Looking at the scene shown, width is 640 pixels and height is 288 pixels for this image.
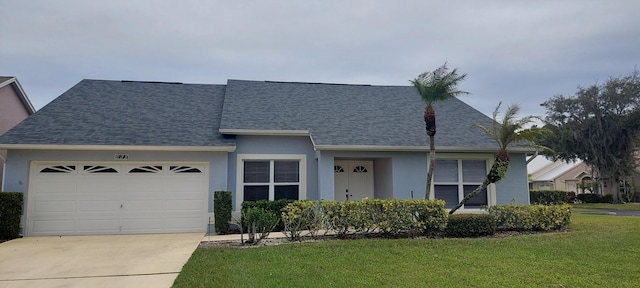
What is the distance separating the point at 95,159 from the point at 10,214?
2.52m

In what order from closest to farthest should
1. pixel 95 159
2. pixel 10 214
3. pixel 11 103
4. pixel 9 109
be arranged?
pixel 10 214 < pixel 95 159 < pixel 9 109 < pixel 11 103

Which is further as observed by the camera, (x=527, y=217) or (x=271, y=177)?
(x=271, y=177)

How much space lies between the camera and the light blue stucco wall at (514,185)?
13.5 metres

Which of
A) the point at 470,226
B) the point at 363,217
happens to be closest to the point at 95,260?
the point at 363,217

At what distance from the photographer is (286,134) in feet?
43.5

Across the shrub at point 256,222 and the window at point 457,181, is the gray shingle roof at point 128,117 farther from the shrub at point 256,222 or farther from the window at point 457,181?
the window at point 457,181

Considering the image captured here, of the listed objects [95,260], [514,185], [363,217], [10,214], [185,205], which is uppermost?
[514,185]

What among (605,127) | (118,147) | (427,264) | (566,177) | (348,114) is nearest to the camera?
(427,264)

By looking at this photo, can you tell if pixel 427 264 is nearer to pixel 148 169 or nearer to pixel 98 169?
pixel 148 169

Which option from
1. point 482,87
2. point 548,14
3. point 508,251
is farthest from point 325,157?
point 482,87

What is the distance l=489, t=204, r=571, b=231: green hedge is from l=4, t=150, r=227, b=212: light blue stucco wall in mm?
8270

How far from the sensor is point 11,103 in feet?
56.5

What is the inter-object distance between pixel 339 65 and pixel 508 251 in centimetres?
1295

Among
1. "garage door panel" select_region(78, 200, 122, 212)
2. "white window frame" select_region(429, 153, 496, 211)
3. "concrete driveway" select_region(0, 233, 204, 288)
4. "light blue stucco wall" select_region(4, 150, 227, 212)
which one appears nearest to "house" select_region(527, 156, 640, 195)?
Answer: "white window frame" select_region(429, 153, 496, 211)
